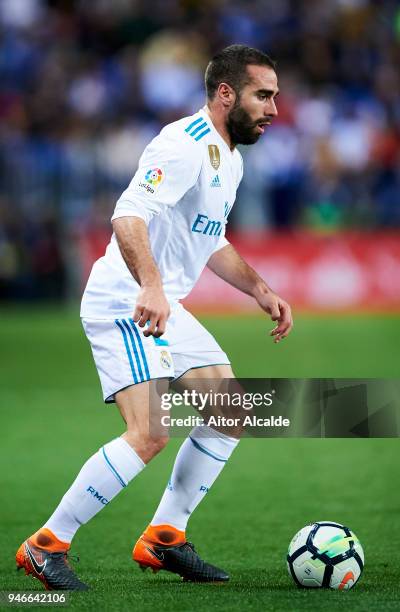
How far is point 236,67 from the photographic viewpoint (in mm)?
5438

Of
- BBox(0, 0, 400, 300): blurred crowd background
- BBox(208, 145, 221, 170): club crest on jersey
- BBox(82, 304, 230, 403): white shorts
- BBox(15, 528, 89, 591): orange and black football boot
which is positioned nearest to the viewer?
BBox(15, 528, 89, 591): orange and black football boot

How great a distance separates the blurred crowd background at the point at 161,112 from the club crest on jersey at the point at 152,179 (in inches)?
547

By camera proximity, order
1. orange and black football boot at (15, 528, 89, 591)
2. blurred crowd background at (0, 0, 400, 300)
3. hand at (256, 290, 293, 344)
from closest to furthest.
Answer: orange and black football boot at (15, 528, 89, 591) → hand at (256, 290, 293, 344) → blurred crowd background at (0, 0, 400, 300)

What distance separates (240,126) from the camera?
216 inches

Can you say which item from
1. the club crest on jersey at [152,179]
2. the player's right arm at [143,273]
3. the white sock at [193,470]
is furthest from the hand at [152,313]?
the white sock at [193,470]

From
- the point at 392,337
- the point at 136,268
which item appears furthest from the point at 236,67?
the point at 392,337

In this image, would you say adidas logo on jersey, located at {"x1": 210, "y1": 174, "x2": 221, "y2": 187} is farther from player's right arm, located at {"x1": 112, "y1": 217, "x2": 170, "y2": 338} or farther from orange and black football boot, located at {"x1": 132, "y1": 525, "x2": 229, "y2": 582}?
orange and black football boot, located at {"x1": 132, "y1": 525, "x2": 229, "y2": 582}

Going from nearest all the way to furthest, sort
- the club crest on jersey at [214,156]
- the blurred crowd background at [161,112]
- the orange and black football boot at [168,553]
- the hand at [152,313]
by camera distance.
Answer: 1. the hand at [152,313]
2. the club crest on jersey at [214,156]
3. the orange and black football boot at [168,553]
4. the blurred crowd background at [161,112]

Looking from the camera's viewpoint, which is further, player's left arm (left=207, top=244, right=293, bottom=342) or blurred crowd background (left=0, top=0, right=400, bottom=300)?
blurred crowd background (left=0, top=0, right=400, bottom=300)

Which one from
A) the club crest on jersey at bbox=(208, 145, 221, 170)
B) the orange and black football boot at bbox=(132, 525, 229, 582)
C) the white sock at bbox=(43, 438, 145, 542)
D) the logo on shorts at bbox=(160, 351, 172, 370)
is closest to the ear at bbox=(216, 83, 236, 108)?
the club crest on jersey at bbox=(208, 145, 221, 170)

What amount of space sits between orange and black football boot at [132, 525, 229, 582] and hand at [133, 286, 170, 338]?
51.4 inches

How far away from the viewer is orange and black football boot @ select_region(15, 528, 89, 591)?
5.07m

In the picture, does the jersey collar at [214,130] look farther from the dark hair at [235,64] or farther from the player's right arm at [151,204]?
the player's right arm at [151,204]

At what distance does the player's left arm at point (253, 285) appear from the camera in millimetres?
5805
